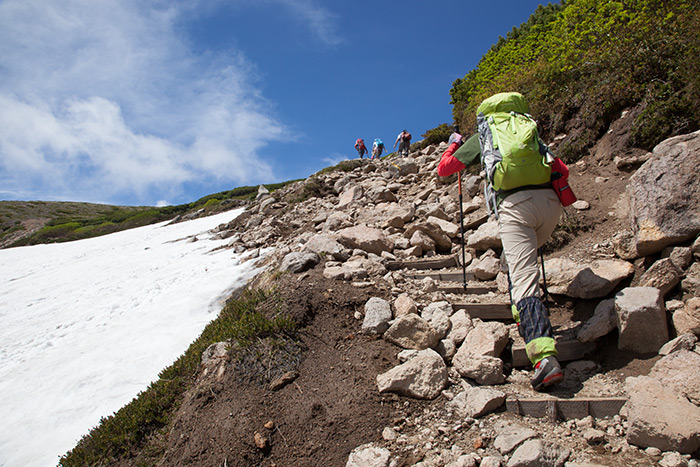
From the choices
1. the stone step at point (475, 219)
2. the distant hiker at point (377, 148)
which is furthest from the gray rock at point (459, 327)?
the distant hiker at point (377, 148)

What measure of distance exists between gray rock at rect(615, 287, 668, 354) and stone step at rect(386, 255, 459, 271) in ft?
10.2

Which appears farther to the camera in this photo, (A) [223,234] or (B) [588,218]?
(A) [223,234]

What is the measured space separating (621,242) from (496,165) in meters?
2.07

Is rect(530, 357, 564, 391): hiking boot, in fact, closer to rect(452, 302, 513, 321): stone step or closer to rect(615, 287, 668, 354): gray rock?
rect(615, 287, 668, 354): gray rock

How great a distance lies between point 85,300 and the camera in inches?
441

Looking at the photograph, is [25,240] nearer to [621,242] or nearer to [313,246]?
[313,246]

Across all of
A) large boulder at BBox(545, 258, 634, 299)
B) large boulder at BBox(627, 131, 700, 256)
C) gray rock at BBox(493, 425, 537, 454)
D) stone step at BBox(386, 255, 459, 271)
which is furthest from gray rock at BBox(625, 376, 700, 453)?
stone step at BBox(386, 255, 459, 271)

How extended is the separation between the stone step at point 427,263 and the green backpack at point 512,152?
275 cm

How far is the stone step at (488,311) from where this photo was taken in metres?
4.50

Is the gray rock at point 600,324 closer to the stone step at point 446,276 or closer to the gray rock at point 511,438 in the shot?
the gray rock at point 511,438

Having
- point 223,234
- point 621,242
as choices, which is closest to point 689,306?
point 621,242

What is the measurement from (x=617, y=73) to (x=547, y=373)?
7.01 metres

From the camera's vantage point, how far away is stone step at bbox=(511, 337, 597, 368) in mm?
3592

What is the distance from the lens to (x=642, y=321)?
318 centimetres
